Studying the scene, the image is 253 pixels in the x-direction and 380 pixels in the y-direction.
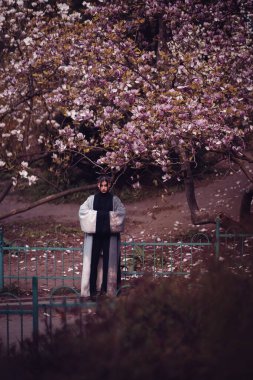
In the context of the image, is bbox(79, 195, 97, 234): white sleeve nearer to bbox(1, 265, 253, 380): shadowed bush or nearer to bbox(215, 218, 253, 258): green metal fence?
bbox(215, 218, 253, 258): green metal fence

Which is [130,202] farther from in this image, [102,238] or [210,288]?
[210,288]

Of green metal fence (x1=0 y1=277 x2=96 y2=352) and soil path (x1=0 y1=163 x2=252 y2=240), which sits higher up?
soil path (x1=0 y1=163 x2=252 y2=240)

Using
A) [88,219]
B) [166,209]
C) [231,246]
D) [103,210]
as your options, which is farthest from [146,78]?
[166,209]

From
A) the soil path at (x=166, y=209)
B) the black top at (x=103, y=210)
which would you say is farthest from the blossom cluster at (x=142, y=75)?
the soil path at (x=166, y=209)

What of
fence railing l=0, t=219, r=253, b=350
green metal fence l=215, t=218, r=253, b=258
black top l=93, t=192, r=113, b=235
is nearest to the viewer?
green metal fence l=215, t=218, r=253, b=258

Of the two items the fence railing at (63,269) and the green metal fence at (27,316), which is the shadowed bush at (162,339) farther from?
the fence railing at (63,269)

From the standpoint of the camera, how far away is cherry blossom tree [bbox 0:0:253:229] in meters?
11.2

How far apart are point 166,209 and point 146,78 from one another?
17.6 feet

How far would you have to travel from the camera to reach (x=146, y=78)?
12.0m

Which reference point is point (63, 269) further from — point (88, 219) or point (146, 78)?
point (146, 78)

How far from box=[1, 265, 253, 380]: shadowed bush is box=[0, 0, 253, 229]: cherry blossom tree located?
6280 millimetres

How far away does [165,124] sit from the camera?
11.1 meters

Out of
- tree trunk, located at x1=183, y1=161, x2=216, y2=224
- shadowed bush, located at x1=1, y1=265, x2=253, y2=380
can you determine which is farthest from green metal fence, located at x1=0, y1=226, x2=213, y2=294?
shadowed bush, located at x1=1, y1=265, x2=253, y2=380

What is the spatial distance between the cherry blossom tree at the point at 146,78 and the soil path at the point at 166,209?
8.73 feet
